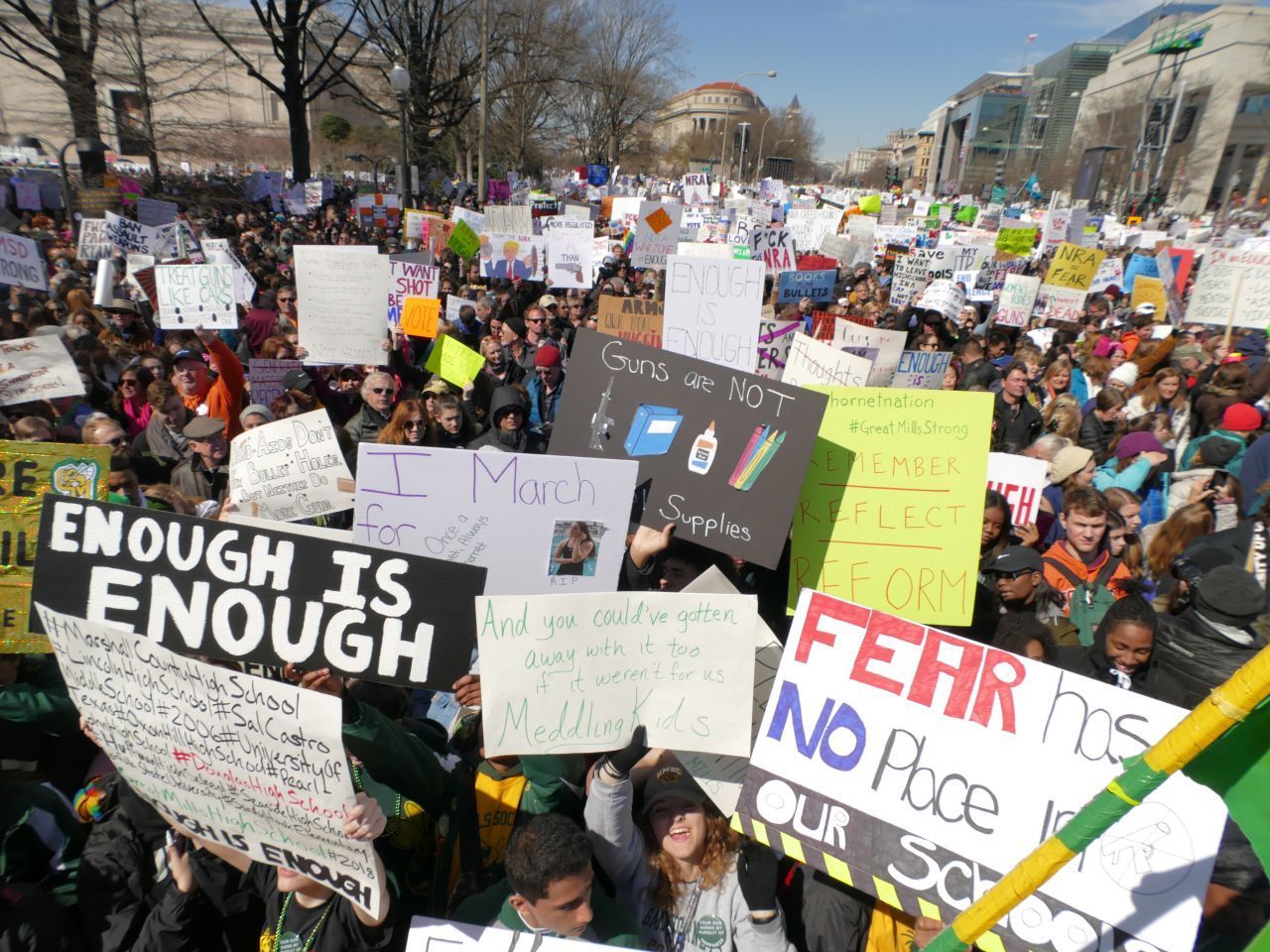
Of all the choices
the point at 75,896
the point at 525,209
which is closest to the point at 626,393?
the point at 75,896

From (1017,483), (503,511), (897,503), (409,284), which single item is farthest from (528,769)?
(409,284)

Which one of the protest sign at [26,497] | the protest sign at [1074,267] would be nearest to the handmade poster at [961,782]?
the protest sign at [26,497]

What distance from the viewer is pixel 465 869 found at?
2.62m

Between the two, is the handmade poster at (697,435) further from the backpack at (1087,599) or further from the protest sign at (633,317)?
the protest sign at (633,317)

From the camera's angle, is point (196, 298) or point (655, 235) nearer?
point (196, 298)

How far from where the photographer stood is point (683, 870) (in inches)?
99.3

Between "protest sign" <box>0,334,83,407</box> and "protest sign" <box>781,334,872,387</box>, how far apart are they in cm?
497

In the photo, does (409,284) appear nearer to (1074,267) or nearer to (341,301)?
(341,301)

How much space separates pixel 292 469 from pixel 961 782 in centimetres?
331

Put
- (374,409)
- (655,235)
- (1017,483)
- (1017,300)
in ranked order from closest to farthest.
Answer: (1017,483)
(374,409)
(1017,300)
(655,235)

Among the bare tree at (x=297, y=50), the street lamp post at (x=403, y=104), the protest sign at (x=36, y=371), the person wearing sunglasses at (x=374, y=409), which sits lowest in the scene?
the person wearing sunglasses at (x=374, y=409)

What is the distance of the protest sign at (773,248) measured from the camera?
11.5 metres

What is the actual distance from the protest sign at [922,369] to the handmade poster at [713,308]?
297 centimetres

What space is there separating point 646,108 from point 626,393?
2207 inches
